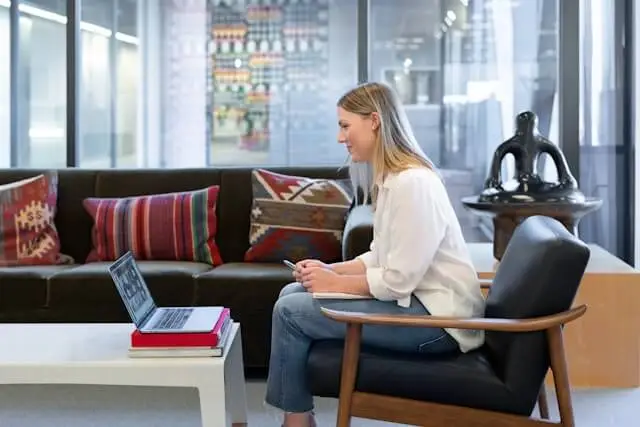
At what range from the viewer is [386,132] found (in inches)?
84.9

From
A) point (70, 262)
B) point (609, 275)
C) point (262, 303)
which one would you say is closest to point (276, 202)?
point (262, 303)

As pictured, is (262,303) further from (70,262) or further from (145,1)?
(145,1)

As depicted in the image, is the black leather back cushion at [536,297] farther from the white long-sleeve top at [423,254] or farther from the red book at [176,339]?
the red book at [176,339]

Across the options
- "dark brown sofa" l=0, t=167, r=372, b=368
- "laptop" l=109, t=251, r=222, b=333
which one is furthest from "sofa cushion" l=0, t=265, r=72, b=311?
"laptop" l=109, t=251, r=222, b=333

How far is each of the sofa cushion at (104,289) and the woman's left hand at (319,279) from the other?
1096 millimetres

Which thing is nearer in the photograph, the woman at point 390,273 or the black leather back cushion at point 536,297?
the black leather back cushion at point 536,297

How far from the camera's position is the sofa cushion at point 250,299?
3125mm

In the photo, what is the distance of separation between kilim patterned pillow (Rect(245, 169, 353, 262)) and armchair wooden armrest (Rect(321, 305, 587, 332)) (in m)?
1.54

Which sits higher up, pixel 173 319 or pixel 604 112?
pixel 604 112

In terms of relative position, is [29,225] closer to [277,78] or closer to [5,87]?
[5,87]

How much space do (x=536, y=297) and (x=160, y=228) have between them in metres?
2.11

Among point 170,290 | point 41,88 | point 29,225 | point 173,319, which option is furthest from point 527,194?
point 41,88

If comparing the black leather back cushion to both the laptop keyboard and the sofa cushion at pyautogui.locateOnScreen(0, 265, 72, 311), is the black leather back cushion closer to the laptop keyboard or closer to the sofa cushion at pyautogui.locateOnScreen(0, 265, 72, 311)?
the laptop keyboard

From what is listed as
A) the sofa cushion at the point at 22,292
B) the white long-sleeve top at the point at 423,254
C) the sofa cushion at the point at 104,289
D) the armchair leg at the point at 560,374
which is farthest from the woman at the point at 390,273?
the sofa cushion at the point at 22,292
